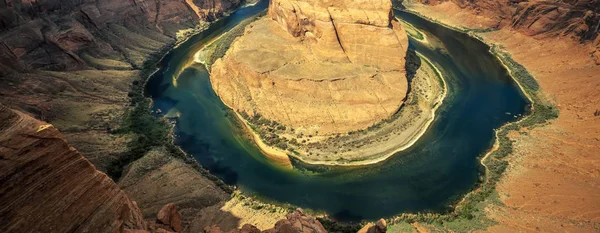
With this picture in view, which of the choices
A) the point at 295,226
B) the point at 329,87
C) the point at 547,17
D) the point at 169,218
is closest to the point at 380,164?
the point at 329,87

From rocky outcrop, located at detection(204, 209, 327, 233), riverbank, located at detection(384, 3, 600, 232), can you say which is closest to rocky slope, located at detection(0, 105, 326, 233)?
rocky outcrop, located at detection(204, 209, 327, 233)

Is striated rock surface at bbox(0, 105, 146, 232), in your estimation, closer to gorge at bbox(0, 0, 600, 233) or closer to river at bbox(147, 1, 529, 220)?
gorge at bbox(0, 0, 600, 233)

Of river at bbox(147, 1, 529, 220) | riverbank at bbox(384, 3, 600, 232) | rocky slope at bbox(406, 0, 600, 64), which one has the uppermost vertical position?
rocky slope at bbox(406, 0, 600, 64)

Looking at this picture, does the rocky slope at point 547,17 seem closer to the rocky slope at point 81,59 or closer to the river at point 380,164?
the river at point 380,164

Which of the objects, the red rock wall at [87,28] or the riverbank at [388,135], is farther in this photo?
the red rock wall at [87,28]

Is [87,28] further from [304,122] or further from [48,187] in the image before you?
[48,187]

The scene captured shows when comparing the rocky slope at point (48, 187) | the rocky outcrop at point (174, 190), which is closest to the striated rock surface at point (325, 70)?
the rocky outcrop at point (174, 190)
